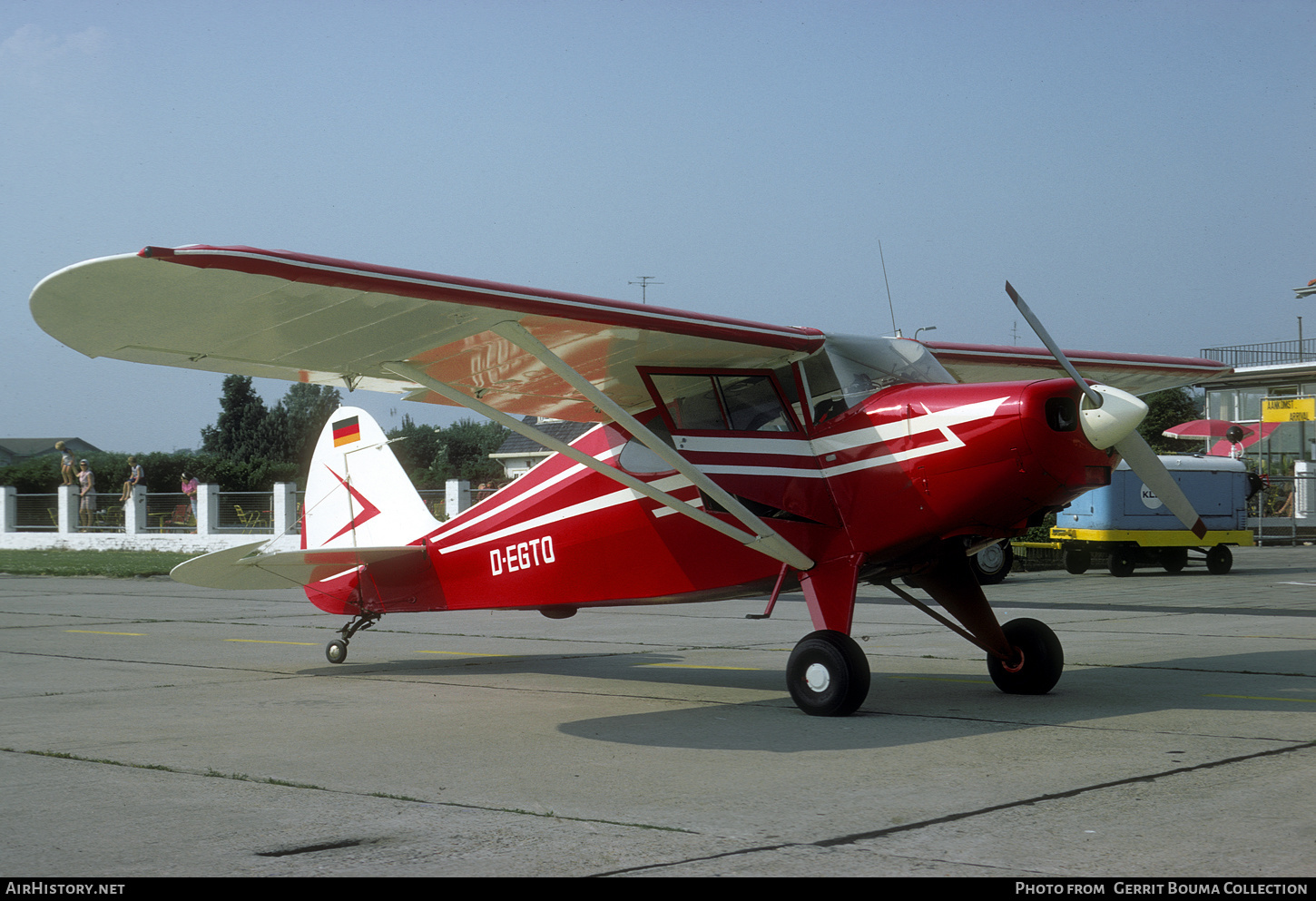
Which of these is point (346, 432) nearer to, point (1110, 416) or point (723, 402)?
point (723, 402)

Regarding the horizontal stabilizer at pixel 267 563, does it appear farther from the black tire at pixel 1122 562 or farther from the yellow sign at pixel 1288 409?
the yellow sign at pixel 1288 409

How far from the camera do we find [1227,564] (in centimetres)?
2270

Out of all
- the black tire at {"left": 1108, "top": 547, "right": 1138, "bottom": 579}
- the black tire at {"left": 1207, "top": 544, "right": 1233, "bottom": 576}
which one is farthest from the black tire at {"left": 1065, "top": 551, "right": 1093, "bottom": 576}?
the black tire at {"left": 1207, "top": 544, "right": 1233, "bottom": 576}

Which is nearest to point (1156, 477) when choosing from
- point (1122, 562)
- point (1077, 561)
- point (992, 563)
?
point (992, 563)

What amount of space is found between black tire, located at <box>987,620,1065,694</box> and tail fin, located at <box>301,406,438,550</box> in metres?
4.77

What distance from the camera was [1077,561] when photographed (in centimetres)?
2280

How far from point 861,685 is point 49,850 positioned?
440cm

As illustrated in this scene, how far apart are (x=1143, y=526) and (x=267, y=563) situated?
59.0ft

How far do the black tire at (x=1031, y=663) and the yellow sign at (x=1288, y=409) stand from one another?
3940 centimetres

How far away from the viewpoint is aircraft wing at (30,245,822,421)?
5781 mm

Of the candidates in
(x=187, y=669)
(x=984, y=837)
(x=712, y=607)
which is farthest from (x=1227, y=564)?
(x=984, y=837)

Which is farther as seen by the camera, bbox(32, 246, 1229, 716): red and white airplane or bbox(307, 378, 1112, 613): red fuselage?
bbox(307, 378, 1112, 613): red fuselage

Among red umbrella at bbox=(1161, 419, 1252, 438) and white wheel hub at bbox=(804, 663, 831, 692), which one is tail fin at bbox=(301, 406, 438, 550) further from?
red umbrella at bbox=(1161, 419, 1252, 438)

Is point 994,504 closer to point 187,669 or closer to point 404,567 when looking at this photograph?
point 404,567
